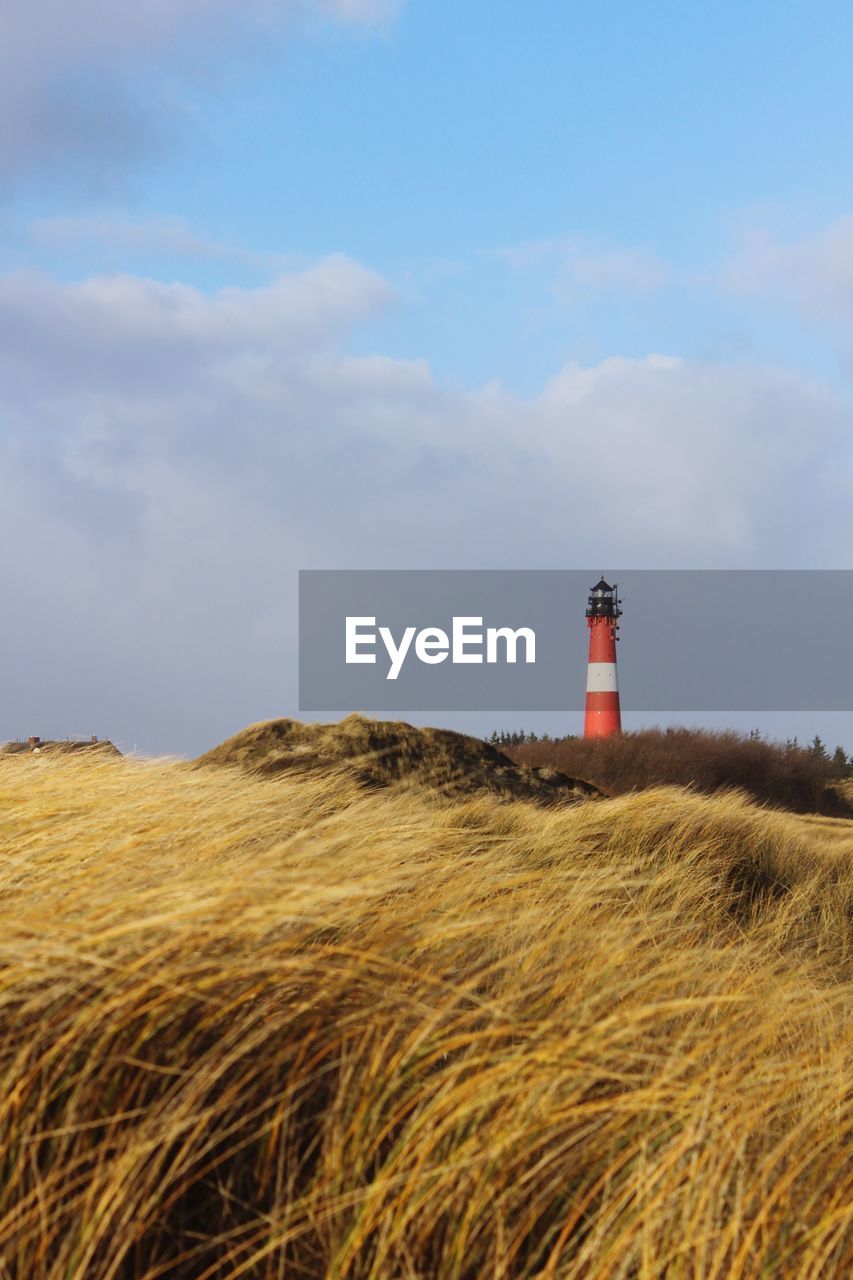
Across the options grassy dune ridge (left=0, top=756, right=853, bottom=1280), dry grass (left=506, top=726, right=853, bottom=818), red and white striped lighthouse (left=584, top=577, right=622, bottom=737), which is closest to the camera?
grassy dune ridge (left=0, top=756, right=853, bottom=1280)

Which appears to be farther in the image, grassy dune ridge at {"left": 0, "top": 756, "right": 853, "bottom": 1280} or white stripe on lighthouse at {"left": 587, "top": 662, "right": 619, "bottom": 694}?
white stripe on lighthouse at {"left": 587, "top": 662, "right": 619, "bottom": 694}

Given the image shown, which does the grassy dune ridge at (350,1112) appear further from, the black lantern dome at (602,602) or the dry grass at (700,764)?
the black lantern dome at (602,602)

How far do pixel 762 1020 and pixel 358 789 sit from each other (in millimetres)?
3821

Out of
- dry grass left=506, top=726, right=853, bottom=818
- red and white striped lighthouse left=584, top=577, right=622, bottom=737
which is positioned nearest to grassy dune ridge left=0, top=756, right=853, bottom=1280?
dry grass left=506, top=726, right=853, bottom=818

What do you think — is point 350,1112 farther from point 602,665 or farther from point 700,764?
point 602,665

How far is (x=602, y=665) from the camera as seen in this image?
26.8 metres

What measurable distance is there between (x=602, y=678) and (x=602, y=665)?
1.17 feet

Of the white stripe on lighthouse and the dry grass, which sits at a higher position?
the white stripe on lighthouse

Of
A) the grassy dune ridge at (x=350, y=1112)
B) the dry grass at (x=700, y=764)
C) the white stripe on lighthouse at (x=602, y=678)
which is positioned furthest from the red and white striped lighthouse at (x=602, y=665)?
the grassy dune ridge at (x=350, y=1112)

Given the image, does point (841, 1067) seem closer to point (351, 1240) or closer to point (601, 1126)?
point (601, 1126)

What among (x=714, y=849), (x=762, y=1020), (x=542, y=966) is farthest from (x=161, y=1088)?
(x=714, y=849)

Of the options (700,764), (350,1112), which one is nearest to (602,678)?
(700,764)

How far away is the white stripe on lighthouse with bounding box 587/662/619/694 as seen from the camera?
26.5 metres

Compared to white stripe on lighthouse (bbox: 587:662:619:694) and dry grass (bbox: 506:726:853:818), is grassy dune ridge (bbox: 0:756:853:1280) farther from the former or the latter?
white stripe on lighthouse (bbox: 587:662:619:694)
